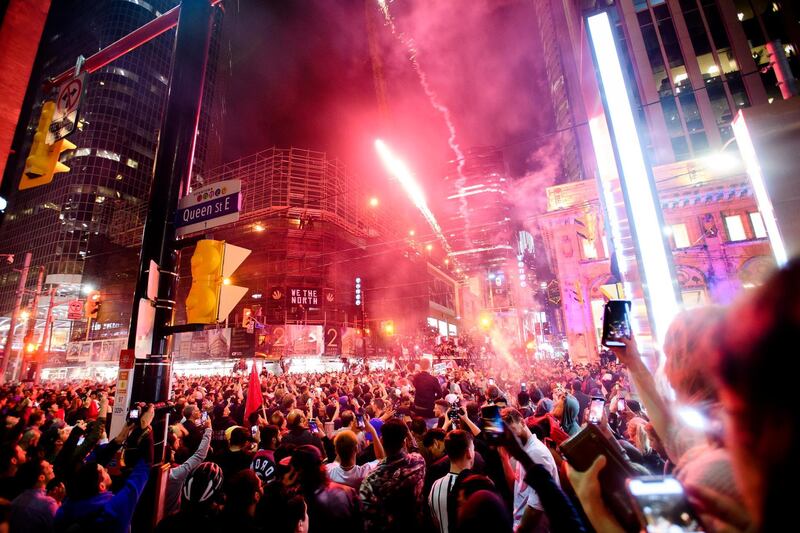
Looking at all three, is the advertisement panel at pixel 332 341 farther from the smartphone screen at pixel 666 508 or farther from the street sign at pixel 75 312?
the smartphone screen at pixel 666 508

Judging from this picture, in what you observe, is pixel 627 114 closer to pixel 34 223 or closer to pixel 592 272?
pixel 592 272

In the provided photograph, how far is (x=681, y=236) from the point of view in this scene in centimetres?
3077

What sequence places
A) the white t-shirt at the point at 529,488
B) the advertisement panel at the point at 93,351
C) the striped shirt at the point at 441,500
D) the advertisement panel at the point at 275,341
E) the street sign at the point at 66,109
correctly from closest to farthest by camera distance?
1. the striped shirt at the point at 441,500
2. the white t-shirt at the point at 529,488
3. the street sign at the point at 66,109
4. the advertisement panel at the point at 275,341
5. the advertisement panel at the point at 93,351

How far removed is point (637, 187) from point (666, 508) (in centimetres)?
460

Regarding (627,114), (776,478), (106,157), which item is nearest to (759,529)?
(776,478)

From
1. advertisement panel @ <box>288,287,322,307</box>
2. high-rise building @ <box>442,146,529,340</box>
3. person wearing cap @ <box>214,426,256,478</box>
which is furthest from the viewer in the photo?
high-rise building @ <box>442,146,529,340</box>

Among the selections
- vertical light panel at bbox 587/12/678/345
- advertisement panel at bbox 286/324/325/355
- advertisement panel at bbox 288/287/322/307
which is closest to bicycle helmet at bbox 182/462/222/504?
vertical light panel at bbox 587/12/678/345

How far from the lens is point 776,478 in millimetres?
814

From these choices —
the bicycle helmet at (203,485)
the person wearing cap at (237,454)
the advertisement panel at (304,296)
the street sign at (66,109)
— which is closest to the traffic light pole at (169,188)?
the person wearing cap at (237,454)

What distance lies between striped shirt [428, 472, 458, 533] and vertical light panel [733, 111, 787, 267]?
18.5 ft

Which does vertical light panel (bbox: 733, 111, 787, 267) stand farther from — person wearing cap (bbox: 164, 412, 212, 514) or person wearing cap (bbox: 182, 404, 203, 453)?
person wearing cap (bbox: 182, 404, 203, 453)

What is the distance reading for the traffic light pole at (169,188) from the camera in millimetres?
5309

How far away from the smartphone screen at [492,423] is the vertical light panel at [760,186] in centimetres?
558

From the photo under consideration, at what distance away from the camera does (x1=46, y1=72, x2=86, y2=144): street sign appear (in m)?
7.58
